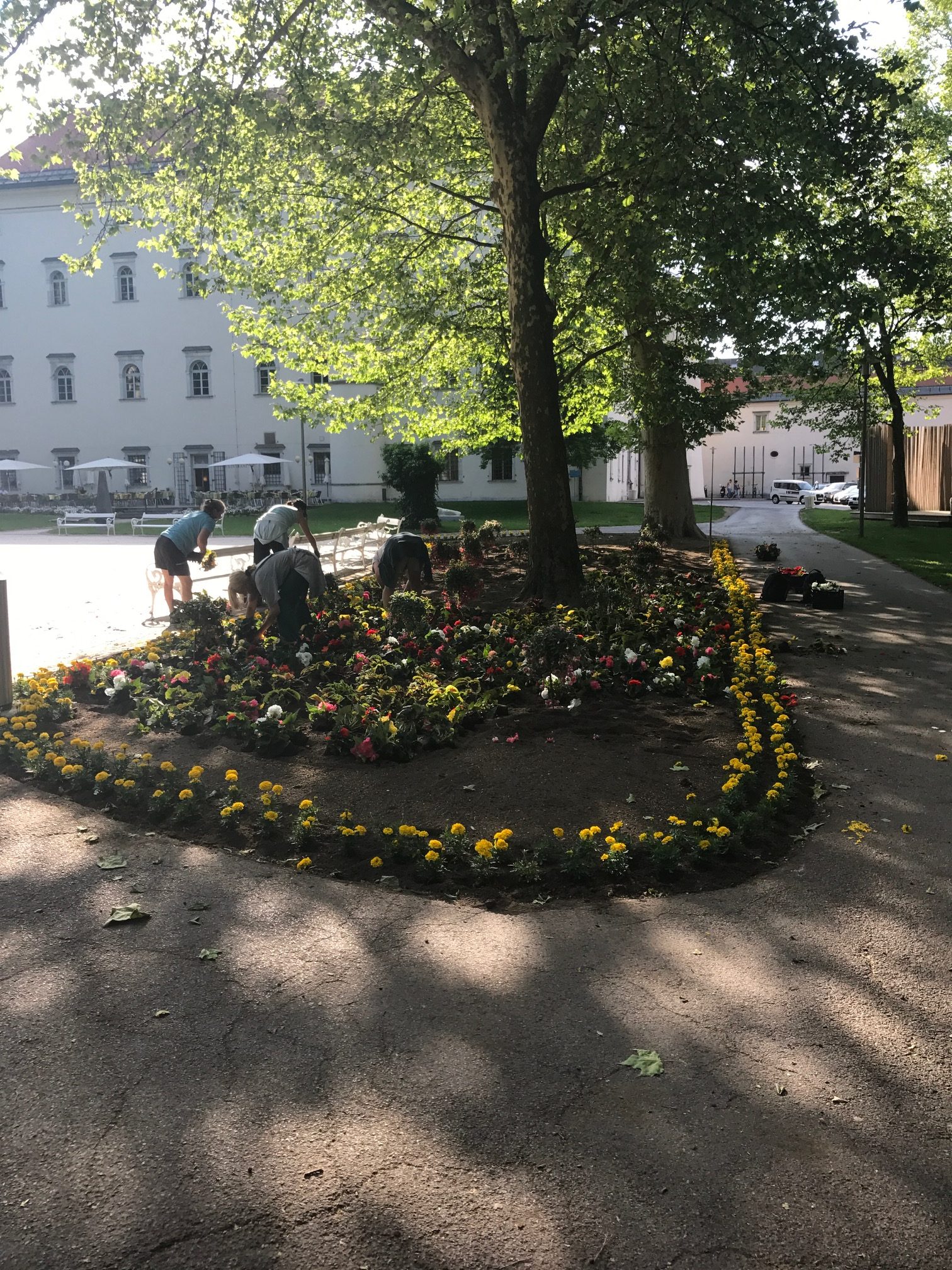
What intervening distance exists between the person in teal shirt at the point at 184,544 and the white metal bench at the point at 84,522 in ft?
73.9

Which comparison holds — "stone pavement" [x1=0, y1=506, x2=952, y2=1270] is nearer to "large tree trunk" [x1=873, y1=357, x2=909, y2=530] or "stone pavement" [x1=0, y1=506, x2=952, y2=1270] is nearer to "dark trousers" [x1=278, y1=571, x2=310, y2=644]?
"dark trousers" [x1=278, y1=571, x2=310, y2=644]

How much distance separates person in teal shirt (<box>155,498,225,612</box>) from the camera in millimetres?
12523

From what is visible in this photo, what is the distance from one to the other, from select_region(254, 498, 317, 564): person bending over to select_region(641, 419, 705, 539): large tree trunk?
35.7 ft

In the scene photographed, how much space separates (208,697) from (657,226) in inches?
319

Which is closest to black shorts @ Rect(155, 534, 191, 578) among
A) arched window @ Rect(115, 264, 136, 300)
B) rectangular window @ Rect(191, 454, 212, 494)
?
rectangular window @ Rect(191, 454, 212, 494)

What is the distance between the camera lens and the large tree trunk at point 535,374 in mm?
12047

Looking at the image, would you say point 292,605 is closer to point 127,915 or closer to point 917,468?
point 127,915

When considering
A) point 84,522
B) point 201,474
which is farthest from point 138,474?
point 84,522

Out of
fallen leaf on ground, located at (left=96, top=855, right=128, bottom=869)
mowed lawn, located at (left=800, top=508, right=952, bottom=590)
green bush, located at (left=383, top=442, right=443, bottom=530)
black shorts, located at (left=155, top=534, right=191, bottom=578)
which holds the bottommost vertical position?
fallen leaf on ground, located at (left=96, top=855, right=128, bottom=869)

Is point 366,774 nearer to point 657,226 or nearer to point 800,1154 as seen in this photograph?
point 800,1154

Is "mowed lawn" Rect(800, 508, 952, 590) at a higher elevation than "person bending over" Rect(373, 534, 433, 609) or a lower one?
lower

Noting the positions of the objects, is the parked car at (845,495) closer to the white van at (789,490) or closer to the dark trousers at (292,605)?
the white van at (789,490)

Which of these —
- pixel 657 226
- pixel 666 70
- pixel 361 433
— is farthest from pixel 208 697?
pixel 361 433

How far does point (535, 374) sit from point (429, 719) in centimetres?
600
